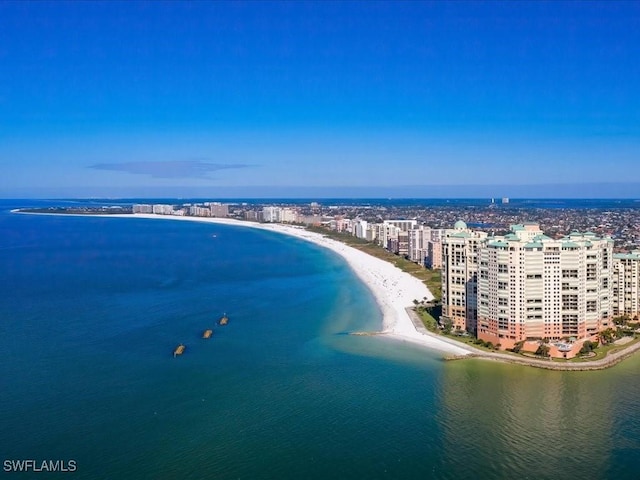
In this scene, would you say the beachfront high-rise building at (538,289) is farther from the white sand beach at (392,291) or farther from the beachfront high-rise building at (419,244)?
the beachfront high-rise building at (419,244)

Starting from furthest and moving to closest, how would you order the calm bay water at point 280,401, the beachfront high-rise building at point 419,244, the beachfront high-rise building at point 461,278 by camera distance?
the beachfront high-rise building at point 419,244 → the beachfront high-rise building at point 461,278 → the calm bay water at point 280,401

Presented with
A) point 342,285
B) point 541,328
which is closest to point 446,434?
point 541,328

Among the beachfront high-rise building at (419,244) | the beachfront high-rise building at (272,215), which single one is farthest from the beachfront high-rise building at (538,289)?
the beachfront high-rise building at (272,215)

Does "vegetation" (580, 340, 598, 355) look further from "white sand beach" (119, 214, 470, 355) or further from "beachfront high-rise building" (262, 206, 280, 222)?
"beachfront high-rise building" (262, 206, 280, 222)

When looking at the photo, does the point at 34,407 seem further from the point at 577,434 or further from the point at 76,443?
the point at 577,434

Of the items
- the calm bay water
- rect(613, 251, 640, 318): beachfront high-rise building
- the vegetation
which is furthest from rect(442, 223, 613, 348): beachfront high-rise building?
rect(613, 251, 640, 318): beachfront high-rise building
